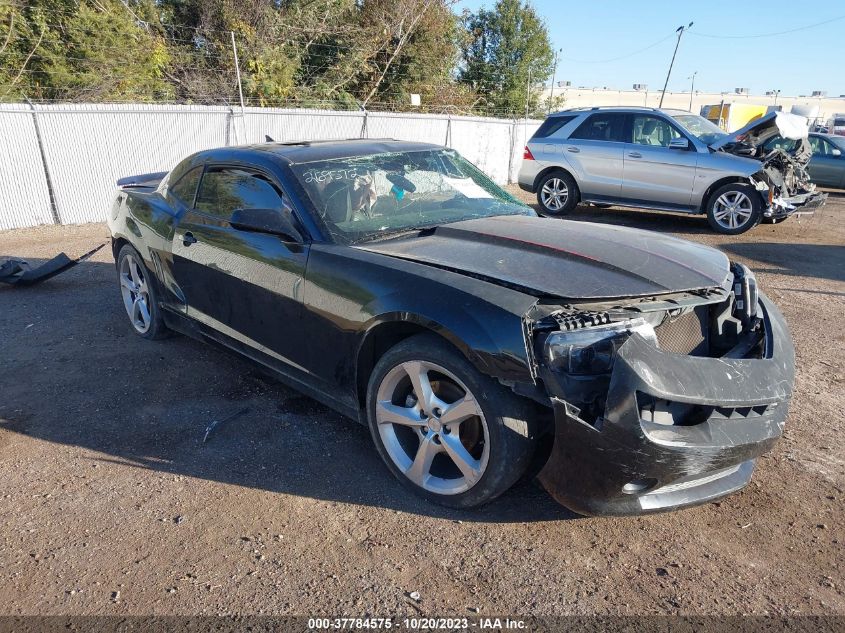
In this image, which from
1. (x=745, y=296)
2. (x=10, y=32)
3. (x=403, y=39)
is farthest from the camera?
(x=403, y=39)

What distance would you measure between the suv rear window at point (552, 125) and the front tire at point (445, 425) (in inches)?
376

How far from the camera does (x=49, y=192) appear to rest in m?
10.8

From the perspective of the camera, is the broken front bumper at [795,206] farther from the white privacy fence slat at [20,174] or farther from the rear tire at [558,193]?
the white privacy fence slat at [20,174]

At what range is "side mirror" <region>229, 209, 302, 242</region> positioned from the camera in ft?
11.6

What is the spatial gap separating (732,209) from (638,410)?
29.3 ft

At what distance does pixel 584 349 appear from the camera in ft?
8.40

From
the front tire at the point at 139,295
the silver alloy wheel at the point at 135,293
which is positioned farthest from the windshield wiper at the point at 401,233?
the silver alloy wheel at the point at 135,293

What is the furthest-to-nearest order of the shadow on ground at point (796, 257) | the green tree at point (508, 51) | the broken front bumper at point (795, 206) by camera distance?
the green tree at point (508, 51)
the broken front bumper at point (795, 206)
the shadow on ground at point (796, 257)

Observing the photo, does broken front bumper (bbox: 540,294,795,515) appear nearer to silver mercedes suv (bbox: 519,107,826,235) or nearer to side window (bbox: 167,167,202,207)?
side window (bbox: 167,167,202,207)

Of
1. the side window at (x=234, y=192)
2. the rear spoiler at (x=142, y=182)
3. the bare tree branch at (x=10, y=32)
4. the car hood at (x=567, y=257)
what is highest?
the bare tree branch at (x=10, y=32)

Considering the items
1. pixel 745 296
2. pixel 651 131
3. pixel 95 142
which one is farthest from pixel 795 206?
pixel 95 142

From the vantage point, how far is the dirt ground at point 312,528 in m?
2.49

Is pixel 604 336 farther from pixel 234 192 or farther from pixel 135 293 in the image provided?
pixel 135 293

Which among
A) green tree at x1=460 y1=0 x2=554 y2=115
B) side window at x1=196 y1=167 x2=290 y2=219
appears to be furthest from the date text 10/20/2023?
green tree at x1=460 y1=0 x2=554 y2=115
